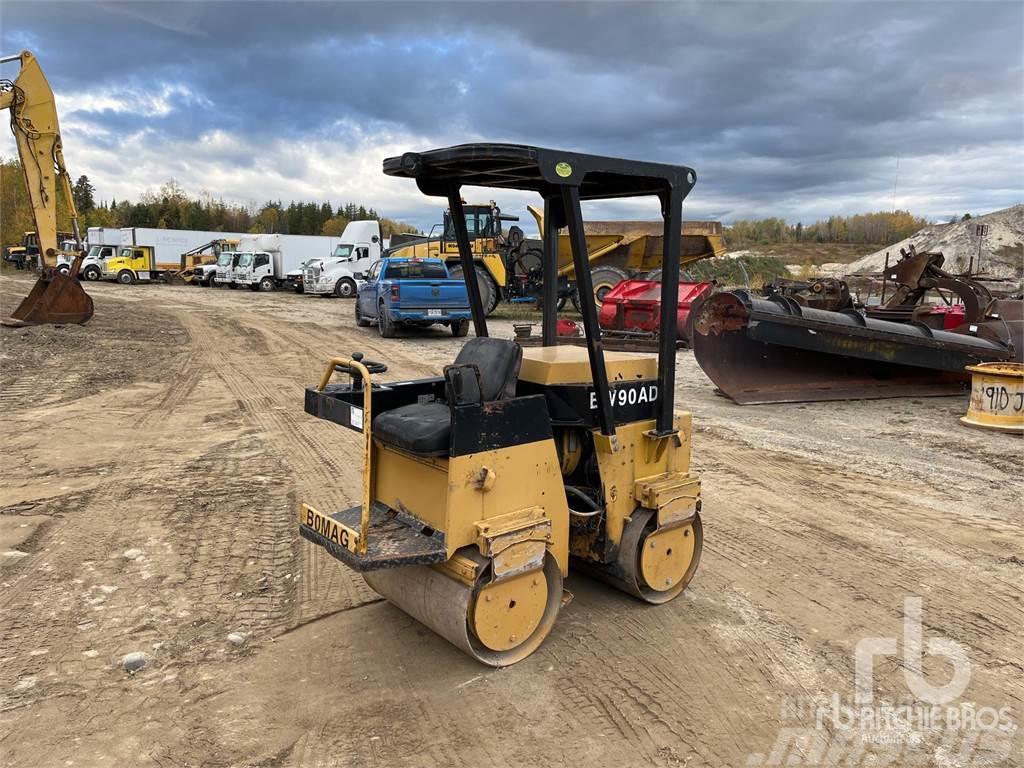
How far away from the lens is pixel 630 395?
11.7 ft

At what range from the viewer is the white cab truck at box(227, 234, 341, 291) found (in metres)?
32.0

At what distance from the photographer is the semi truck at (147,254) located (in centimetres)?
3666

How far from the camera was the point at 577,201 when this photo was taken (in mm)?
3113

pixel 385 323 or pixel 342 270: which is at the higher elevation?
pixel 342 270

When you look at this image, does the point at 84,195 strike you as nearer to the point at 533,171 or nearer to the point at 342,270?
the point at 342,270

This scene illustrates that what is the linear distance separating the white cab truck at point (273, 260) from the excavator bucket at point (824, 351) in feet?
86.7

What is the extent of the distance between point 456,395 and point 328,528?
0.81 metres

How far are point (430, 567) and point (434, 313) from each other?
41.6 feet

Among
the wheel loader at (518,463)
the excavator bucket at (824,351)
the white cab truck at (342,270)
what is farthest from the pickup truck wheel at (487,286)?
the wheel loader at (518,463)

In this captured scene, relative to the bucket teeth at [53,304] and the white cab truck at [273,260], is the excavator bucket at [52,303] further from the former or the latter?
the white cab truck at [273,260]

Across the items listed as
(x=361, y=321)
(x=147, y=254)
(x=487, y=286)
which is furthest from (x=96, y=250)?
(x=487, y=286)

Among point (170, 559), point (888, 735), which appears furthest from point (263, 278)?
point (888, 735)

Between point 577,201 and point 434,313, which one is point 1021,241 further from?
point 577,201

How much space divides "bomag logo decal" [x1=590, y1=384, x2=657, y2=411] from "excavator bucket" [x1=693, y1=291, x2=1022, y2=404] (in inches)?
216
